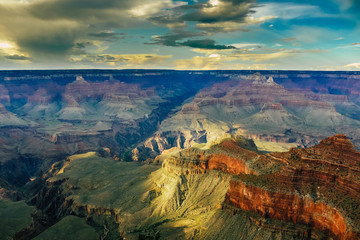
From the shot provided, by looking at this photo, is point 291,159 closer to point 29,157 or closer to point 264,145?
point 264,145

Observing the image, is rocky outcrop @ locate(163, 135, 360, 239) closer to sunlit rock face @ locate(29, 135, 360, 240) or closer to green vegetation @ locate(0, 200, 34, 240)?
sunlit rock face @ locate(29, 135, 360, 240)

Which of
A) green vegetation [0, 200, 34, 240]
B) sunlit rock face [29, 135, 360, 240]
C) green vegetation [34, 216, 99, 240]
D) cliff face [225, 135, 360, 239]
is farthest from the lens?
green vegetation [0, 200, 34, 240]

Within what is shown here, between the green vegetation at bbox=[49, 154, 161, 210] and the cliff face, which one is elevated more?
the cliff face

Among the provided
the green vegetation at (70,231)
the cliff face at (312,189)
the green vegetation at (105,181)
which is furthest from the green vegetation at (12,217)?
the cliff face at (312,189)

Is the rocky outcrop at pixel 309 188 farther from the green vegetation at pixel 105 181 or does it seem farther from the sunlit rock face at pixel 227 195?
the green vegetation at pixel 105 181

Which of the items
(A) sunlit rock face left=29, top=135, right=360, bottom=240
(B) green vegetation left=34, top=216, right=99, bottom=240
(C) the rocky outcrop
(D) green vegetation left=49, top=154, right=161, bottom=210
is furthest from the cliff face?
(B) green vegetation left=34, top=216, right=99, bottom=240
